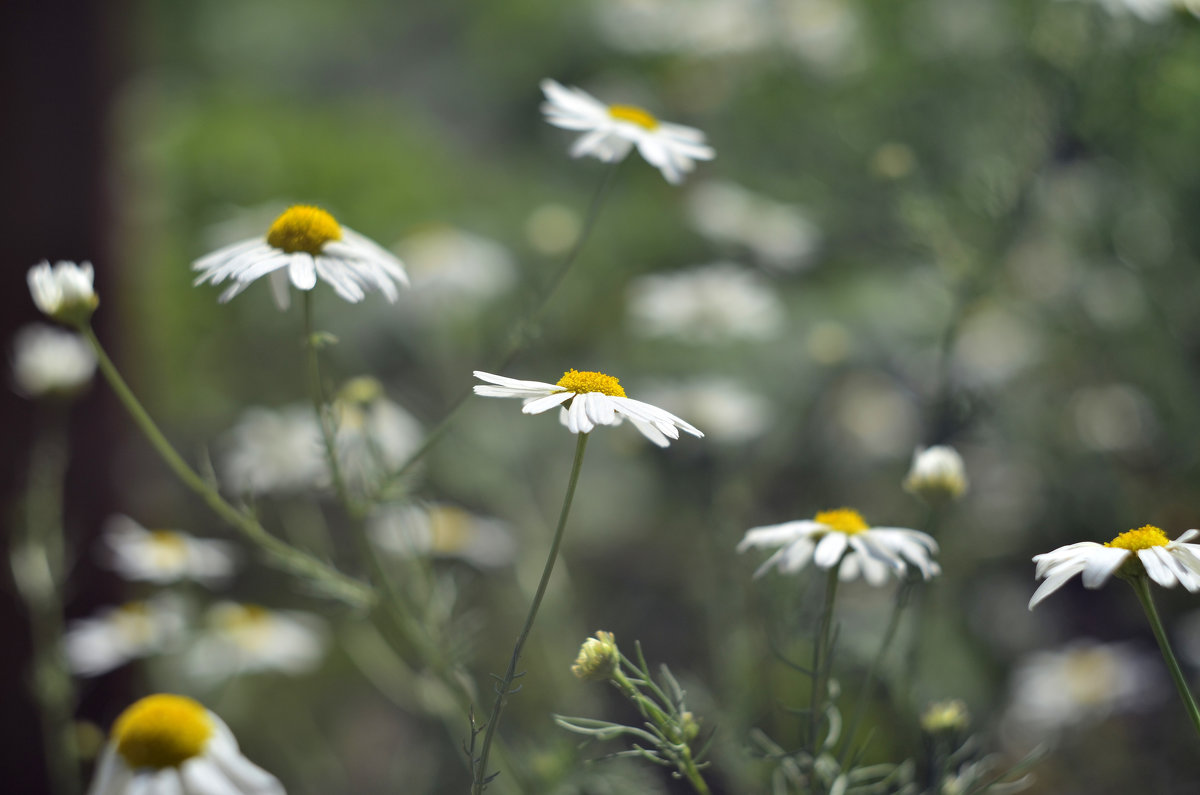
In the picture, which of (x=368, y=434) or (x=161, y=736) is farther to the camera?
(x=368, y=434)

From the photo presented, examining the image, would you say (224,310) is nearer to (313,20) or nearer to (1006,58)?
(1006,58)

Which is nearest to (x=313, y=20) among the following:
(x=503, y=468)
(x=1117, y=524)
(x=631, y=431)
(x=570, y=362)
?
(x=570, y=362)

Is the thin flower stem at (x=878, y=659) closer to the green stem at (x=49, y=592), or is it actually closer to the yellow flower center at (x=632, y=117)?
the yellow flower center at (x=632, y=117)

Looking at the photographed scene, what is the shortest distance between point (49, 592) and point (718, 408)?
1053 mm

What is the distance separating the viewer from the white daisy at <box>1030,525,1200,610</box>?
1.93 feet

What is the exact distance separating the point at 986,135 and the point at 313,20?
517 cm

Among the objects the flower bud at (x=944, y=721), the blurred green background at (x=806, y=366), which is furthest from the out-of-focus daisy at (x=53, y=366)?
the flower bud at (x=944, y=721)

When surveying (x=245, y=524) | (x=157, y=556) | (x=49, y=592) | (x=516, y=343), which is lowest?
(x=157, y=556)

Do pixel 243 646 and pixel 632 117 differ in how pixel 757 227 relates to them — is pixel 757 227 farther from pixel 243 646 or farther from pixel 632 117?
pixel 243 646

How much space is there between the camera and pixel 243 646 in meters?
1.40

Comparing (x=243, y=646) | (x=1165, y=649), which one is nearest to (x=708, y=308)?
(x=243, y=646)

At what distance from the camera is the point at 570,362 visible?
102 inches

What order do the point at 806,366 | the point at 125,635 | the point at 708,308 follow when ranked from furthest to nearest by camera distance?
1. the point at 806,366
2. the point at 708,308
3. the point at 125,635

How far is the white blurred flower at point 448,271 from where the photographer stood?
1.84 meters
